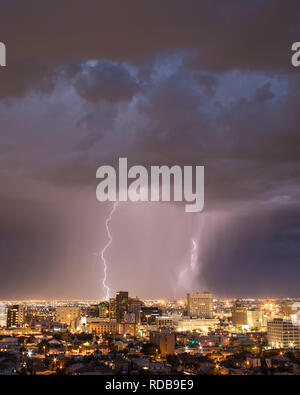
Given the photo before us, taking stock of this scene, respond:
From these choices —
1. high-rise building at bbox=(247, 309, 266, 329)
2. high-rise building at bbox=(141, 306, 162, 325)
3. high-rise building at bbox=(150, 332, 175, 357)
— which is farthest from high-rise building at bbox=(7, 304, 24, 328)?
high-rise building at bbox=(150, 332, 175, 357)

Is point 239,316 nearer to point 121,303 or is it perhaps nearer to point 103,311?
point 121,303

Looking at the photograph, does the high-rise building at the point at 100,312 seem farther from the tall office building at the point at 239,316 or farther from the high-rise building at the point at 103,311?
the tall office building at the point at 239,316

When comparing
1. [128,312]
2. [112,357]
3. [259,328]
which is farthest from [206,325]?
[112,357]

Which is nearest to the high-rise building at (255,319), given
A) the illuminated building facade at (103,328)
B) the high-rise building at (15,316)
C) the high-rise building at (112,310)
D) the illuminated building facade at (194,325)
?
the illuminated building facade at (194,325)

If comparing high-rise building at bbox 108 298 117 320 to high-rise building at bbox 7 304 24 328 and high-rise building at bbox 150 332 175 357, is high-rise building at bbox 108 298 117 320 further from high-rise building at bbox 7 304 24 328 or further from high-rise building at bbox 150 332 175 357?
high-rise building at bbox 150 332 175 357

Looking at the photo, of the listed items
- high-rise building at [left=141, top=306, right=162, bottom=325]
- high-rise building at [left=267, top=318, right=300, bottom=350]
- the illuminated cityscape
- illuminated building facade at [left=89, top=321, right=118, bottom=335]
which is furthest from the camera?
high-rise building at [left=141, top=306, right=162, bottom=325]
